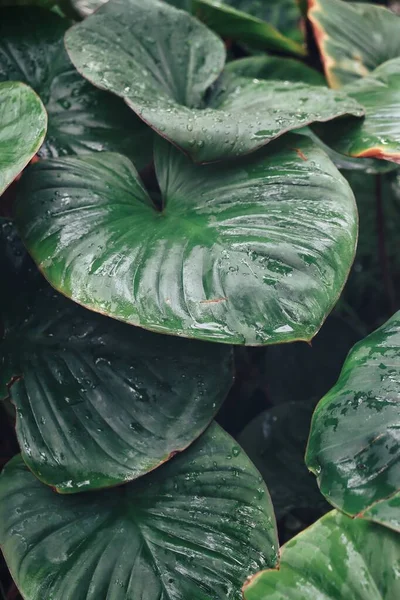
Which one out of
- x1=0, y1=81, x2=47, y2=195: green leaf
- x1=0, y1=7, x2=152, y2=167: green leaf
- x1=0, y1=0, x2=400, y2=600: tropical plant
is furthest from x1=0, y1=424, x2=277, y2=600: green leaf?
x1=0, y1=7, x2=152, y2=167: green leaf

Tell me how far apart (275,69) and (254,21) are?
125 millimetres

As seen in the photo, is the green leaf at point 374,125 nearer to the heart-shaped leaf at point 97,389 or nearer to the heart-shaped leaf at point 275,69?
the heart-shaped leaf at point 275,69

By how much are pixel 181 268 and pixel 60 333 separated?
0.27 meters

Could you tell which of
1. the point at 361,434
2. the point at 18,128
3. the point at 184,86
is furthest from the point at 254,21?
the point at 361,434

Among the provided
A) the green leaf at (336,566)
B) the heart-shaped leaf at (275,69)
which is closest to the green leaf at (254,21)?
the heart-shaped leaf at (275,69)

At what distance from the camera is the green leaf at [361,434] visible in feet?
2.16

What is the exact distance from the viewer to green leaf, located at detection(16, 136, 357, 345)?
74 centimetres

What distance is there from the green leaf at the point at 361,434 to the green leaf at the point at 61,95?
2.07 ft

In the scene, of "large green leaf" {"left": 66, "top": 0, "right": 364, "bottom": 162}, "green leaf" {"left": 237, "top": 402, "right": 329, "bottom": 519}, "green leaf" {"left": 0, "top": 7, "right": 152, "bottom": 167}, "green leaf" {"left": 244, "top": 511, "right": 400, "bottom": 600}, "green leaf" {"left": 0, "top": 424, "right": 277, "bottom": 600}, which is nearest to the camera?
"green leaf" {"left": 244, "top": 511, "right": 400, "bottom": 600}

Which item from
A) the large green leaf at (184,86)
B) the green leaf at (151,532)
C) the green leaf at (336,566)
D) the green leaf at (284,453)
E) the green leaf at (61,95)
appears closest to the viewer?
the green leaf at (336,566)

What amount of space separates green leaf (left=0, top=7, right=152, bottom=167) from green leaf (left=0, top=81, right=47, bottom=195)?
197mm

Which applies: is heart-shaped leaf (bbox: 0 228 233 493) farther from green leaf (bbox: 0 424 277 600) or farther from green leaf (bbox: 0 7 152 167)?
green leaf (bbox: 0 7 152 167)

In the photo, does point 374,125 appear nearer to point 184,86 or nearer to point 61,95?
point 184,86

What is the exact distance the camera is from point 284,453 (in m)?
1.02
